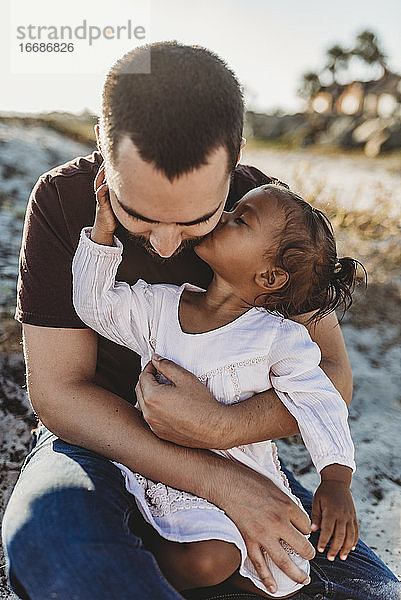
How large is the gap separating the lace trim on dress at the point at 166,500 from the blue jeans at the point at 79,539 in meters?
0.06

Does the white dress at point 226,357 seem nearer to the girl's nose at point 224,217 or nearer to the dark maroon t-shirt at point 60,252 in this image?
the dark maroon t-shirt at point 60,252

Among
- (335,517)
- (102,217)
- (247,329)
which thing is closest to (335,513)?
(335,517)

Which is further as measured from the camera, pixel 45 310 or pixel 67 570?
pixel 45 310

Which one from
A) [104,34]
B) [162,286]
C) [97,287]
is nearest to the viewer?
[97,287]

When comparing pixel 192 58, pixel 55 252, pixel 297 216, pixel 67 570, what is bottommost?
pixel 67 570

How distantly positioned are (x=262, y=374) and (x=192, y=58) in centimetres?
89

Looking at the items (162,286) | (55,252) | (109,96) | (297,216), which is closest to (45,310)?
(55,252)

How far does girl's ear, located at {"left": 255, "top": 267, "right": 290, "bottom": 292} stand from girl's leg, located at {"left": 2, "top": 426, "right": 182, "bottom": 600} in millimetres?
731

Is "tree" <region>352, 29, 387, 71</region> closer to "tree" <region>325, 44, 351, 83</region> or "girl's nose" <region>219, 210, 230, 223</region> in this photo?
"tree" <region>325, 44, 351, 83</region>

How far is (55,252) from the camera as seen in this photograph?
6.32 feet

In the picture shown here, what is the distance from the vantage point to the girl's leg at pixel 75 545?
154 centimetres

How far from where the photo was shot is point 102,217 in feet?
5.91

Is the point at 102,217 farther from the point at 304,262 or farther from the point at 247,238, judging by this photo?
the point at 304,262

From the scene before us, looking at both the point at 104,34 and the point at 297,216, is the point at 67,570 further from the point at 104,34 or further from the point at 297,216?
the point at 104,34
